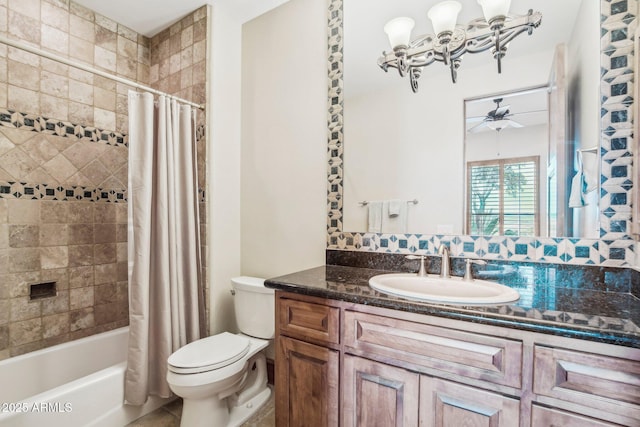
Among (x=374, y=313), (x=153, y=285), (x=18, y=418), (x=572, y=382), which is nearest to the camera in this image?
(x=572, y=382)

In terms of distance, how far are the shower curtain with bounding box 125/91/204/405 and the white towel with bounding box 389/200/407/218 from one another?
1217mm

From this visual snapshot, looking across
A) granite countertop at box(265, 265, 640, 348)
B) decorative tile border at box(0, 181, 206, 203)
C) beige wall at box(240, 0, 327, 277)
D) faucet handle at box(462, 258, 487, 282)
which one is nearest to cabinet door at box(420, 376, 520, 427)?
granite countertop at box(265, 265, 640, 348)

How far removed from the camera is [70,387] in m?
1.44

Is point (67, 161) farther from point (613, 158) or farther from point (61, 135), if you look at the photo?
point (613, 158)

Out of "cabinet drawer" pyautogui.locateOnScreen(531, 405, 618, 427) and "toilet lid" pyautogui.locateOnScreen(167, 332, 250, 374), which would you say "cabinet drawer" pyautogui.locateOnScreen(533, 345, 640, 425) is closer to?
"cabinet drawer" pyautogui.locateOnScreen(531, 405, 618, 427)

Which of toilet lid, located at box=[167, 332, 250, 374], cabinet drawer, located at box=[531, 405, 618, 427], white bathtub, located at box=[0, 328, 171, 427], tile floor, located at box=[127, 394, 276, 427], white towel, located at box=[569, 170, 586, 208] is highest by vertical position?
white towel, located at box=[569, 170, 586, 208]

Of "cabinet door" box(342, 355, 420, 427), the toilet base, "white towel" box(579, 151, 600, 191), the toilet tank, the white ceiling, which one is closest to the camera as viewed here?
"cabinet door" box(342, 355, 420, 427)

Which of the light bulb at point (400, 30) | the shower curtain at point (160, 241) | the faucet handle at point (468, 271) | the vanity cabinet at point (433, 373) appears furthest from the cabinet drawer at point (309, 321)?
the light bulb at point (400, 30)

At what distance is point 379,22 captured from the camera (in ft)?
5.49

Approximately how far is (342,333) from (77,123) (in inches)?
88.5

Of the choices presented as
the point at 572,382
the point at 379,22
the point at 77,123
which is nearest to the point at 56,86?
the point at 77,123

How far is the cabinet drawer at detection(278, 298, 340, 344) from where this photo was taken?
1.20 metres

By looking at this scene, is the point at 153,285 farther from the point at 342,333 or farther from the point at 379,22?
the point at 379,22

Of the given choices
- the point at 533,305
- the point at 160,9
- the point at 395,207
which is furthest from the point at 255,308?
the point at 160,9
